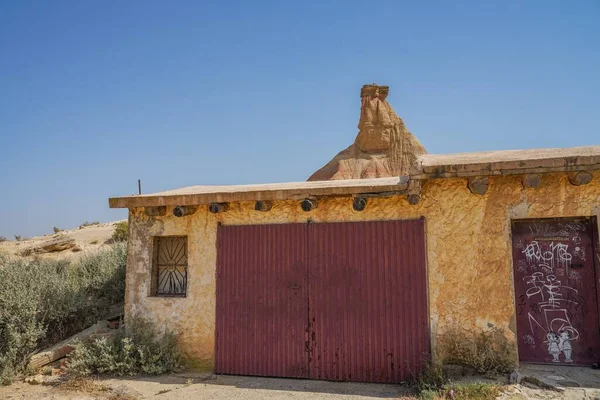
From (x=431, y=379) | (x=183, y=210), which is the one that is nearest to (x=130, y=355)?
(x=183, y=210)

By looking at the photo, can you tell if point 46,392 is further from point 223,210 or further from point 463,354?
point 463,354

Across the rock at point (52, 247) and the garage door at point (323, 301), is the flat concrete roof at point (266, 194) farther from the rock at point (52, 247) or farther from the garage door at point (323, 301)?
the rock at point (52, 247)

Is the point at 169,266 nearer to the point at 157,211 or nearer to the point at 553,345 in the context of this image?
the point at 157,211

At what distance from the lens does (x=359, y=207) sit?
23.0ft

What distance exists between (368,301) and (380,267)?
551 mm

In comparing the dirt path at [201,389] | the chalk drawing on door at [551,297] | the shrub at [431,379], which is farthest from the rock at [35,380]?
the chalk drawing on door at [551,297]

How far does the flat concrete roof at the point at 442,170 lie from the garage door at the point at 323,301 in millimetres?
564

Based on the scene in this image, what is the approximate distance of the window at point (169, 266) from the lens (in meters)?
8.30

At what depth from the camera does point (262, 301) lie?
7.53m

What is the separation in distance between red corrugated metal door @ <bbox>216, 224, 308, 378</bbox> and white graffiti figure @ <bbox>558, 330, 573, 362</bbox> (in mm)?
3661

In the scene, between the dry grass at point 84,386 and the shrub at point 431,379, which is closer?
the shrub at point 431,379

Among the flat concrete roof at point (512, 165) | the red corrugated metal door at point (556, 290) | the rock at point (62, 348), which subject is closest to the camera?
the flat concrete roof at point (512, 165)

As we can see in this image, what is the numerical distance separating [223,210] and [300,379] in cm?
302

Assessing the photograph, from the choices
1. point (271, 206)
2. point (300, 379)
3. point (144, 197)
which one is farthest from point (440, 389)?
point (144, 197)
